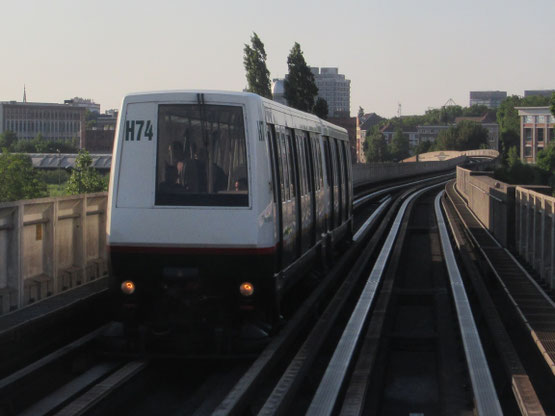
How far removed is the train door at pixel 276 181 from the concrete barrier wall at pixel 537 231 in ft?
13.7

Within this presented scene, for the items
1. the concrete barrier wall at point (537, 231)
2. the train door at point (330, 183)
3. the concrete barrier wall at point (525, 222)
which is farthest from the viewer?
the train door at point (330, 183)

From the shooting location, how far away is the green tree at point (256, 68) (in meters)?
73.4

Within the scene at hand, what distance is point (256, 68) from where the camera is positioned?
73500 mm

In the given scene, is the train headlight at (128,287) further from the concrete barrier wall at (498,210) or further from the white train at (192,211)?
the concrete barrier wall at (498,210)

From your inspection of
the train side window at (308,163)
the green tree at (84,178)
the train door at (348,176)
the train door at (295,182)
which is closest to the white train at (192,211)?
the train door at (295,182)

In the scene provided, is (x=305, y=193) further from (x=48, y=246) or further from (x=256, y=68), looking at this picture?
(x=256, y=68)

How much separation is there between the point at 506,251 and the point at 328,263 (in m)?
3.45

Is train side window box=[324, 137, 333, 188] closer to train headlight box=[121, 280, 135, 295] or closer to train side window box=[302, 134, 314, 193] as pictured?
train side window box=[302, 134, 314, 193]

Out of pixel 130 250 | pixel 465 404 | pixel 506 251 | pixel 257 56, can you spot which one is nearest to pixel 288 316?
pixel 130 250

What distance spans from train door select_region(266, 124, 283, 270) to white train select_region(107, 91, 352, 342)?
0.36 m

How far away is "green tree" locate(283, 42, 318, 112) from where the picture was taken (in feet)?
240

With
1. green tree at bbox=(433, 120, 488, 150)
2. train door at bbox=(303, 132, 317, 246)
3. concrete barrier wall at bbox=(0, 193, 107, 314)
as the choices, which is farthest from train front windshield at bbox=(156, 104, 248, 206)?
green tree at bbox=(433, 120, 488, 150)

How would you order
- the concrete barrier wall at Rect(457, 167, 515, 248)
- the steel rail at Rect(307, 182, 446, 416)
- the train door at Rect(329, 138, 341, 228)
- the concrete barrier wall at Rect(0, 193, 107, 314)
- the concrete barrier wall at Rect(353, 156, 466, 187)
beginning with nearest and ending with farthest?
the steel rail at Rect(307, 182, 446, 416), the concrete barrier wall at Rect(0, 193, 107, 314), the train door at Rect(329, 138, 341, 228), the concrete barrier wall at Rect(457, 167, 515, 248), the concrete barrier wall at Rect(353, 156, 466, 187)

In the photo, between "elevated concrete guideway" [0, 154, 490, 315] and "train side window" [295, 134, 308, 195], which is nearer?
"elevated concrete guideway" [0, 154, 490, 315]
